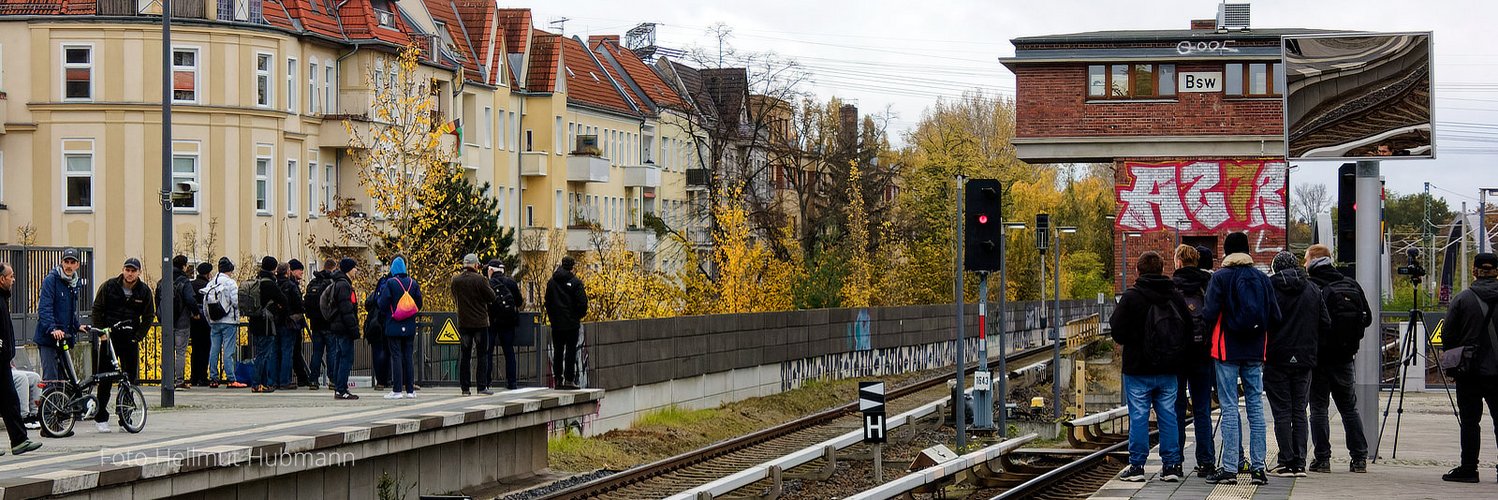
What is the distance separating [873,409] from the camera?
19.3m

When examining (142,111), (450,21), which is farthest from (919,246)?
(142,111)

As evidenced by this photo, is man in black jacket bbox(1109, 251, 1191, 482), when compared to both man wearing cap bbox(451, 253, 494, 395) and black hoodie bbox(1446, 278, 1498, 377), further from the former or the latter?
man wearing cap bbox(451, 253, 494, 395)

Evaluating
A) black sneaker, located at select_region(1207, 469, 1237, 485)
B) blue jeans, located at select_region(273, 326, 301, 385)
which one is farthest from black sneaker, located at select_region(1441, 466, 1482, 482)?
blue jeans, located at select_region(273, 326, 301, 385)

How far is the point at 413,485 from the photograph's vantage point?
16.8 meters

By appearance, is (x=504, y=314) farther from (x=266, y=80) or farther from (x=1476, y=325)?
(x=266, y=80)

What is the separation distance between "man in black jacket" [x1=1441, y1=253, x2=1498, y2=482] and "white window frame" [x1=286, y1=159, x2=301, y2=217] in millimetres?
37433

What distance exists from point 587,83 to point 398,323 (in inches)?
2011

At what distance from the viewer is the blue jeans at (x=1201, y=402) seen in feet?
44.0

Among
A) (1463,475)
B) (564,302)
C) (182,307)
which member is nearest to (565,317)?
(564,302)

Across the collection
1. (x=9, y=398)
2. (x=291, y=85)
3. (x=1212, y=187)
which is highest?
(x=291, y=85)

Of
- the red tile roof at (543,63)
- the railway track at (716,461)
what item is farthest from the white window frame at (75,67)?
the railway track at (716,461)

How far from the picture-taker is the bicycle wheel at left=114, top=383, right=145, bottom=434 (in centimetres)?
1564

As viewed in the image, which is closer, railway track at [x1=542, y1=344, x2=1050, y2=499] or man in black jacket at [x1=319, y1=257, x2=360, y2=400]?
railway track at [x1=542, y1=344, x2=1050, y2=499]

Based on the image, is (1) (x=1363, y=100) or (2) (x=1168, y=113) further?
(2) (x=1168, y=113)
